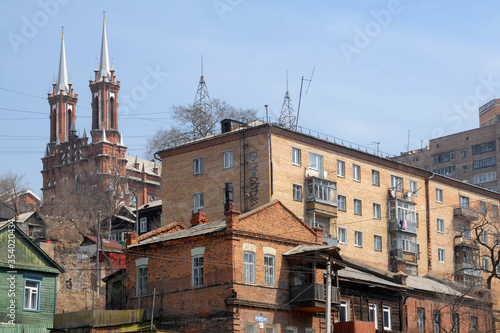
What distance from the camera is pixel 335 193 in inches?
2714

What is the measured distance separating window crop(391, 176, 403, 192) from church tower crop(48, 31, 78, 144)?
328ft

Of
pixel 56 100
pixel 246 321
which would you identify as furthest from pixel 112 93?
pixel 246 321

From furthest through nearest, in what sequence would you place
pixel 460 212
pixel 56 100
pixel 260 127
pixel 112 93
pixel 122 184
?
pixel 56 100, pixel 112 93, pixel 122 184, pixel 460 212, pixel 260 127

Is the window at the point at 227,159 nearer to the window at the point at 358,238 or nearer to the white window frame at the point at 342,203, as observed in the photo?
the white window frame at the point at 342,203

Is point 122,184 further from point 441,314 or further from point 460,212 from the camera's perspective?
point 441,314

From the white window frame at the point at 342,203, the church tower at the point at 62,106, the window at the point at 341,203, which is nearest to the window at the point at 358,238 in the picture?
the white window frame at the point at 342,203

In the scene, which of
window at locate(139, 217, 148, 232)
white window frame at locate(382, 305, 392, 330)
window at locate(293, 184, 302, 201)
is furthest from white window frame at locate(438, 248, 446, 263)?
window at locate(139, 217, 148, 232)

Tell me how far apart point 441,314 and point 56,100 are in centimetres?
12679

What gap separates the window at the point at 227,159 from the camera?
221 ft

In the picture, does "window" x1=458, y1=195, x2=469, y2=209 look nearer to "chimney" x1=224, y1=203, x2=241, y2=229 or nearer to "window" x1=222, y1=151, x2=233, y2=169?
"window" x1=222, y1=151, x2=233, y2=169

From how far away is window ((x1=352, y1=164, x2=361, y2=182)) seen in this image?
2852 inches

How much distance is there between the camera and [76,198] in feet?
389

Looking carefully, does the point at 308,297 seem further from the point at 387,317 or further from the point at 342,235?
the point at 342,235

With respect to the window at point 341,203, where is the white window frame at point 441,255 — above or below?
below
